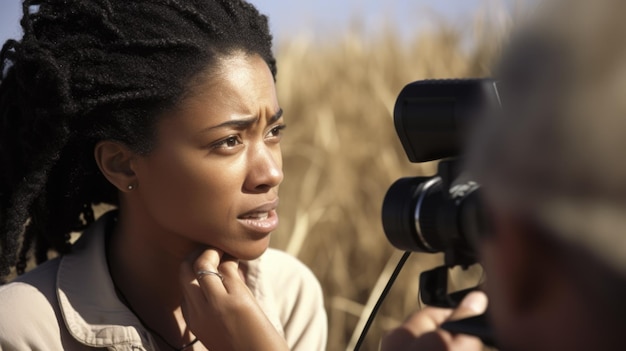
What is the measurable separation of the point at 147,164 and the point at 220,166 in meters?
0.18

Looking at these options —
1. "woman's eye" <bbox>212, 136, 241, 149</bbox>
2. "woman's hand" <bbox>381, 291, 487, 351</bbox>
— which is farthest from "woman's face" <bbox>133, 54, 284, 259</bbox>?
"woman's hand" <bbox>381, 291, 487, 351</bbox>

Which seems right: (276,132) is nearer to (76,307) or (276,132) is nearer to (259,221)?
(259,221)

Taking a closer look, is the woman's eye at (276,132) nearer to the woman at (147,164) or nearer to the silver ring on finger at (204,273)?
the woman at (147,164)

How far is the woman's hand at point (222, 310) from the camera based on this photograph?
1894 mm

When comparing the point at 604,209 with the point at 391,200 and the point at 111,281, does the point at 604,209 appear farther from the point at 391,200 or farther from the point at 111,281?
the point at 111,281

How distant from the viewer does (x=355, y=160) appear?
4.16 meters

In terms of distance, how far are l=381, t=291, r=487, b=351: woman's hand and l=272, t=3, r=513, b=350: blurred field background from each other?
211 cm

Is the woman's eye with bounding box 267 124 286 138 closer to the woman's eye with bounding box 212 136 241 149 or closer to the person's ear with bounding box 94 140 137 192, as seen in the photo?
the woman's eye with bounding box 212 136 241 149

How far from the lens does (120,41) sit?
2008mm

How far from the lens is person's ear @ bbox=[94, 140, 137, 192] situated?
207cm

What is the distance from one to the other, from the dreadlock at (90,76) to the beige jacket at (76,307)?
0.45 ft

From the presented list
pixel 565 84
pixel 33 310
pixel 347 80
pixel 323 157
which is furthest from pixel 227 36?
pixel 347 80

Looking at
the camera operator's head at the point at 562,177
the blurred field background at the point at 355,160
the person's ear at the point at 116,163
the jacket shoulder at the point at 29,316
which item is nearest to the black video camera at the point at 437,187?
the camera operator's head at the point at 562,177

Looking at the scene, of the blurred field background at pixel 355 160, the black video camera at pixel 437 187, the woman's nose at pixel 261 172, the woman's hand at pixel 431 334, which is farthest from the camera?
the blurred field background at pixel 355 160
